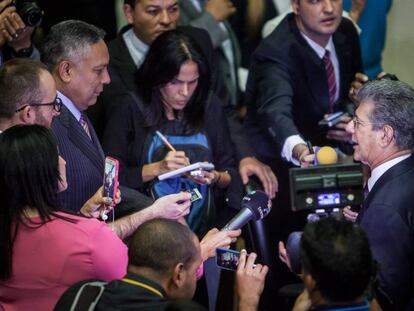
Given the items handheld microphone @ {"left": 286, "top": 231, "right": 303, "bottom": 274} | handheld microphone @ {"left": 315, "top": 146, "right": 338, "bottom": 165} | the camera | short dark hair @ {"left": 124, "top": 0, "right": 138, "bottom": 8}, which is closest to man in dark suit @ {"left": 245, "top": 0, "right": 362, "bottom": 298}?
handheld microphone @ {"left": 315, "top": 146, "right": 338, "bottom": 165}

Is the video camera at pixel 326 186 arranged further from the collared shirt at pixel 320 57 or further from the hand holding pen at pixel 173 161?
the collared shirt at pixel 320 57

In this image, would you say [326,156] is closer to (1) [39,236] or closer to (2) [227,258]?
(2) [227,258]

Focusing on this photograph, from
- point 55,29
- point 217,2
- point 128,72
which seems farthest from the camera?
point 217,2

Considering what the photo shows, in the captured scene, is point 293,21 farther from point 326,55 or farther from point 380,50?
point 380,50

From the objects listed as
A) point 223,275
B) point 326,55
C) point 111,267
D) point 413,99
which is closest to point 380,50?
point 326,55

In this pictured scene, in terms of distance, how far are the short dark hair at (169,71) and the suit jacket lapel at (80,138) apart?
402 millimetres

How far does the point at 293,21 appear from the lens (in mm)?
4449

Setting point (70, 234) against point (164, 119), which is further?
point (164, 119)

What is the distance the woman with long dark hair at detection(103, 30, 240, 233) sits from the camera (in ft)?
12.8

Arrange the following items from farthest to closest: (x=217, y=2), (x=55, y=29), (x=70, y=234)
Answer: (x=217, y=2)
(x=55, y=29)
(x=70, y=234)

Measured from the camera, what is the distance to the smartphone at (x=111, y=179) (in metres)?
3.22

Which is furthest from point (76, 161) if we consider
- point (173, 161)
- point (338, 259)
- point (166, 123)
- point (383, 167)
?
point (338, 259)

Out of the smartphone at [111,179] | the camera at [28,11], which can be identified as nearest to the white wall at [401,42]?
the camera at [28,11]

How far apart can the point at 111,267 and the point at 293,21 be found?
2.11 metres
